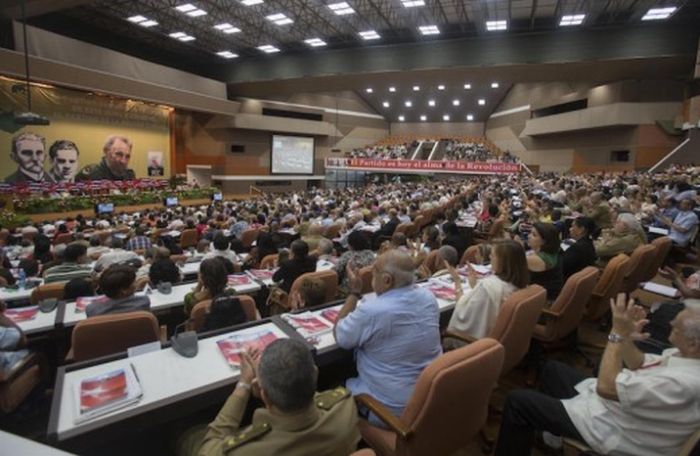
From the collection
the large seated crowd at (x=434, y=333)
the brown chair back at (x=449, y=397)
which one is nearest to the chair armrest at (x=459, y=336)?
the large seated crowd at (x=434, y=333)

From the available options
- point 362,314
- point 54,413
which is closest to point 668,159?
point 362,314

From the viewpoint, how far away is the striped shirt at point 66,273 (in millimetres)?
4387

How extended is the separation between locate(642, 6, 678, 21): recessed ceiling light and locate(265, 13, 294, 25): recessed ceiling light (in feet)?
39.3

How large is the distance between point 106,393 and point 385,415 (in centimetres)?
133

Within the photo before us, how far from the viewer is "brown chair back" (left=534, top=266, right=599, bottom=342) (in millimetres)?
3154

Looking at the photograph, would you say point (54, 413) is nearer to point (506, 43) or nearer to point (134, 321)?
point (134, 321)

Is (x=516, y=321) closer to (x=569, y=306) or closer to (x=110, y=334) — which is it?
(x=569, y=306)

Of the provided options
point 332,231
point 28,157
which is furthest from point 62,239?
point 28,157

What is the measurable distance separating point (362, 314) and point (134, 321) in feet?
5.37

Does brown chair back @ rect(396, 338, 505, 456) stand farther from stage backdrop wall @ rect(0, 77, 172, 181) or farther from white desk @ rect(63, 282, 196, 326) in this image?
stage backdrop wall @ rect(0, 77, 172, 181)

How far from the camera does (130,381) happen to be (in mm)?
1961

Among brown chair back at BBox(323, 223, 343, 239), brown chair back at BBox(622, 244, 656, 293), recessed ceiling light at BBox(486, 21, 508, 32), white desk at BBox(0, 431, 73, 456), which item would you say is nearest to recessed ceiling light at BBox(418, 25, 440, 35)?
recessed ceiling light at BBox(486, 21, 508, 32)

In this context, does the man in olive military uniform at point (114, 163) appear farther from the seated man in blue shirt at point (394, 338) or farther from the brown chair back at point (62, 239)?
the seated man in blue shirt at point (394, 338)

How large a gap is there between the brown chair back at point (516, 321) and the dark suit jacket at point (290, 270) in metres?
2.21
